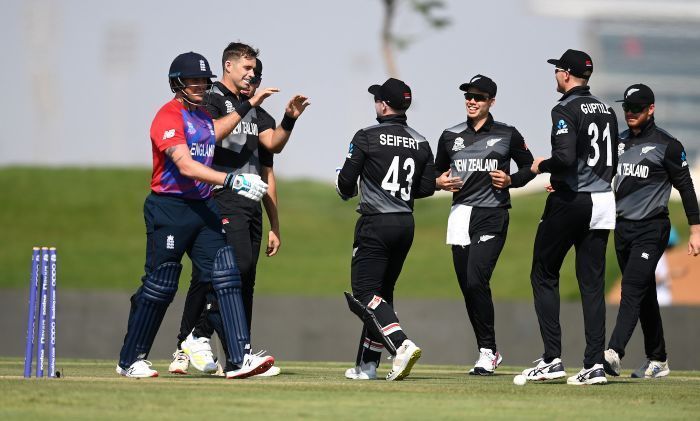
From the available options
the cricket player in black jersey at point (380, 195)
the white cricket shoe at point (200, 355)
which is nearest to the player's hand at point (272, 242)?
the cricket player in black jersey at point (380, 195)

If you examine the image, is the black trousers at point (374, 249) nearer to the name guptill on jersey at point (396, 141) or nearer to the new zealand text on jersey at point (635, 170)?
the name guptill on jersey at point (396, 141)

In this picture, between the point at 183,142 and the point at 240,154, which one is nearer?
the point at 183,142

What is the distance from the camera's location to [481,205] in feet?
34.0

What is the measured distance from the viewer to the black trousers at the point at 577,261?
9.01 m

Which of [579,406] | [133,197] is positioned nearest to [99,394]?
[579,406]

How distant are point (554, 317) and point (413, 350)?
1064mm

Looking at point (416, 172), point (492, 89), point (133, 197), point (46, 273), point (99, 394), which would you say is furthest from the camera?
point (133, 197)

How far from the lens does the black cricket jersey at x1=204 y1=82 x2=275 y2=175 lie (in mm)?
9445

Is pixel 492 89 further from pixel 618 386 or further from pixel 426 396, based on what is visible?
pixel 426 396

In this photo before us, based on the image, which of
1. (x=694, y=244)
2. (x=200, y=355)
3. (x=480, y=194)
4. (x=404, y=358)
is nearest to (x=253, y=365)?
(x=200, y=355)

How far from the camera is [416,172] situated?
9.48 meters

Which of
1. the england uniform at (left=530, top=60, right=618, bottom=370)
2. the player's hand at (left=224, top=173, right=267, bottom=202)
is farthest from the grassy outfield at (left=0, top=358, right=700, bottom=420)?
the player's hand at (left=224, top=173, right=267, bottom=202)

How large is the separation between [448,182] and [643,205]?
160cm

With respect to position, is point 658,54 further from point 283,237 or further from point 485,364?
point 485,364
